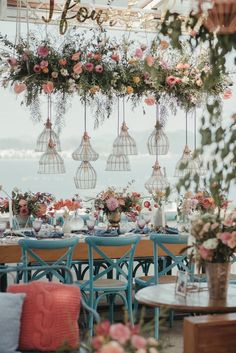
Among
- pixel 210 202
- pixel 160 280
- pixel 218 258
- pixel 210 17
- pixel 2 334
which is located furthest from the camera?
pixel 210 202

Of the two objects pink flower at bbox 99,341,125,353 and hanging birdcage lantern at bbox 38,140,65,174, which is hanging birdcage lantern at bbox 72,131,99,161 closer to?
hanging birdcage lantern at bbox 38,140,65,174

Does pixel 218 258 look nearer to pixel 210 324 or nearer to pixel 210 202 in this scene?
pixel 210 324

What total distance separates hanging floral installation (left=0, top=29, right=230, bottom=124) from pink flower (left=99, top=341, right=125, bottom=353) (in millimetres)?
5305

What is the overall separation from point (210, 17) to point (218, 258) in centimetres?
138

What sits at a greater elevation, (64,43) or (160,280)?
(64,43)

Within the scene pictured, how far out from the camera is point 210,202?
7.00 m

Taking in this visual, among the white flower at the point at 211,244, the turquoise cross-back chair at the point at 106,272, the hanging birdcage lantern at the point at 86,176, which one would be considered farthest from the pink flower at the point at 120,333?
the hanging birdcage lantern at the point at 86,176

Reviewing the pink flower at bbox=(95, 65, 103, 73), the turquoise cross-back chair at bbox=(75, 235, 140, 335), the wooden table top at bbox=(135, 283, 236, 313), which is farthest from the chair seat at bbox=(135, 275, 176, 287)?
the pink flower at bbox=(95, 65, 103, 73)

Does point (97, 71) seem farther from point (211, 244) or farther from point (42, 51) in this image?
point (211, 244)

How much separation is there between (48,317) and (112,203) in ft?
10.4

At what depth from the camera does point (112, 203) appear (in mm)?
6855

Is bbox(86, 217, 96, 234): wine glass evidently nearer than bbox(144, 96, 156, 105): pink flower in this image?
Yes

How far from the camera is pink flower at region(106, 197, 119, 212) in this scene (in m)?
6.85

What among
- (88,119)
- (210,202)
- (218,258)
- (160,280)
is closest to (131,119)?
(88,119)
